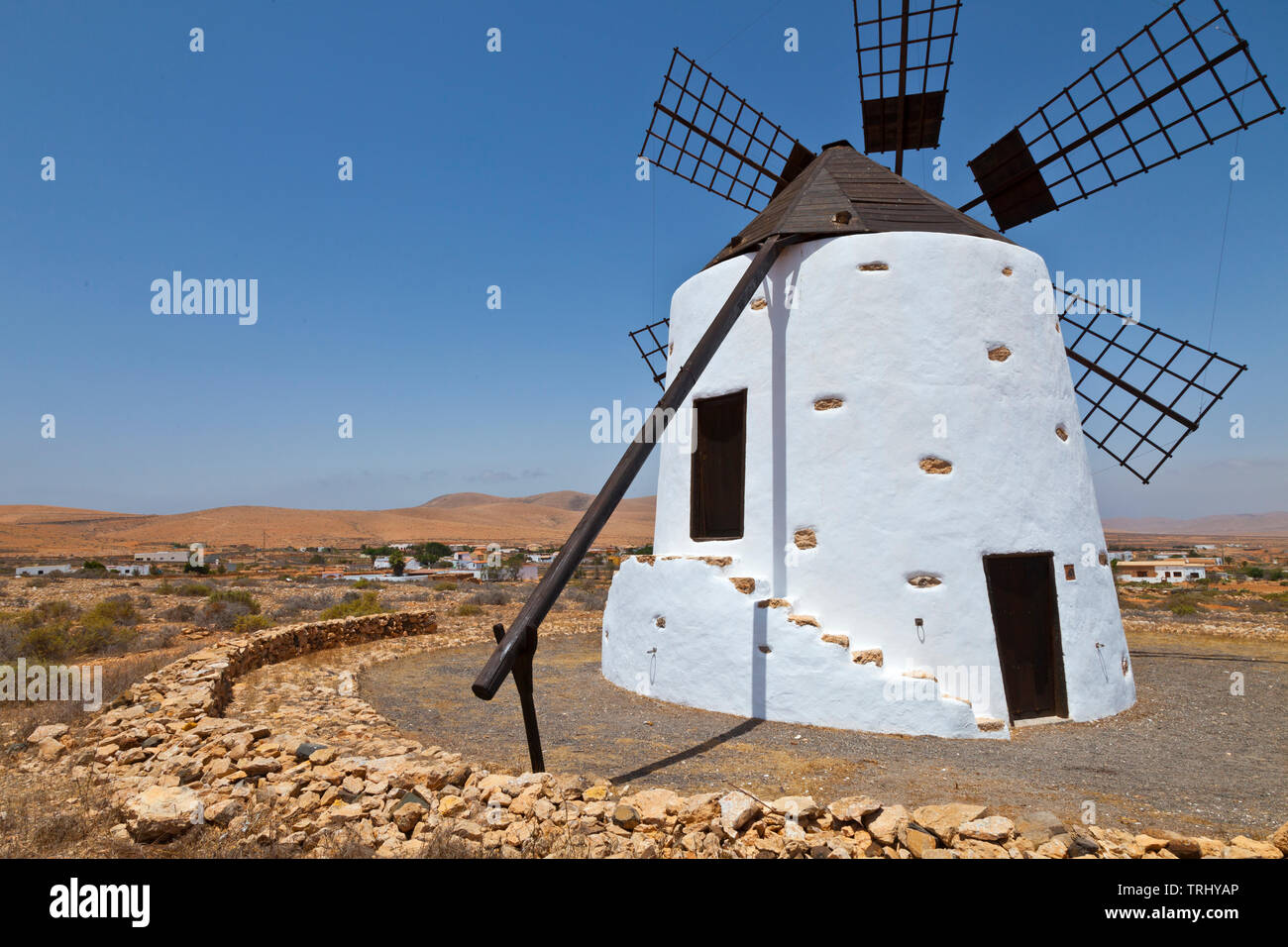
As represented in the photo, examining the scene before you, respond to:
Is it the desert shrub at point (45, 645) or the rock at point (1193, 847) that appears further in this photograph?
the desert shrub at point (45, 645)

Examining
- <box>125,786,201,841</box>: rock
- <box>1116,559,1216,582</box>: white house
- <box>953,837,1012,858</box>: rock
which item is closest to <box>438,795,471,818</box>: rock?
<box>125,786,201,841</box>: rock

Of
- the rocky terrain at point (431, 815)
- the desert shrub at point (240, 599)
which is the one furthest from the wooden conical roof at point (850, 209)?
the desert shrub at point (240, 599)

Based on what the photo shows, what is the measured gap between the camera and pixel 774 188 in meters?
10.9

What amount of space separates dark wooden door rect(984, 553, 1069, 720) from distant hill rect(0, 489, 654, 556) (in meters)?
63.7

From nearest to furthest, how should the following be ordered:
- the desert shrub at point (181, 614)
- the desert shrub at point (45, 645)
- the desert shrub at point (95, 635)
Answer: the desert shrub at point (45, 645) → the desert shrub at point (95, 635) → the desert shrub at point (181, 614)

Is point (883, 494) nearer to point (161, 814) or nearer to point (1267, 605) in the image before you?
point (161, 814)

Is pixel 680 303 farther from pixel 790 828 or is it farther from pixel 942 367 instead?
pixel 790 828

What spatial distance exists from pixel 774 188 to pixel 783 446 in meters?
5.14

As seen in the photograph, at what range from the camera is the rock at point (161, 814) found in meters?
3.79

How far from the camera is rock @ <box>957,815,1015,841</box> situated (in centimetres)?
341

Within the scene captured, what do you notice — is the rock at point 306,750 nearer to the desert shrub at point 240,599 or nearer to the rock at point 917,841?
the rock at point 917,841

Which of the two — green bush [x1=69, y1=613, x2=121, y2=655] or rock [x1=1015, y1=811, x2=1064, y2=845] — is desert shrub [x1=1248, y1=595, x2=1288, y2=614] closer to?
rock [x1=1015, y1=811, x2=1064, y2=845]

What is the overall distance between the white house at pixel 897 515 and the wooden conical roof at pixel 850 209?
49 millimetres
